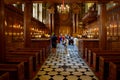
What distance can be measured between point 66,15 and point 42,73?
25.4 meters

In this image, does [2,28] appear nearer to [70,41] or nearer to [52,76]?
→ [52,76]

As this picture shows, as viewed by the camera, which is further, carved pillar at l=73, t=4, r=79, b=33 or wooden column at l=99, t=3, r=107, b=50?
carved pillar at l=73, t=4, r=79, b=33

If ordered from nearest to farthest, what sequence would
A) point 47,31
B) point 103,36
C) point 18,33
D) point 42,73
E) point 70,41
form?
point 42,73 < point 103,36 < point 18,33 < point 70,41 < point 47,31

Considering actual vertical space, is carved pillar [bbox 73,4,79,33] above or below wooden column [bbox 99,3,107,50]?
above

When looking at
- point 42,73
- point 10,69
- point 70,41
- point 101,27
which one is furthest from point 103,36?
point 70,41

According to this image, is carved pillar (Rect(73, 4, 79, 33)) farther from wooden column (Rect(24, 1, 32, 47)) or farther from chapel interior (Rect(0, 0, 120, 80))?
wooden column (Rect(24, 1, 32, 47))

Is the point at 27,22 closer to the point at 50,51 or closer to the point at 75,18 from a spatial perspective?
the point at 50,51

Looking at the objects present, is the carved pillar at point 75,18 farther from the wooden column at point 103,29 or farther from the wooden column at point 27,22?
the wooden column at point 27,22

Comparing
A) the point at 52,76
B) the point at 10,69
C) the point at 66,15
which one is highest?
the point at 66,15

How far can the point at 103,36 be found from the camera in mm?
9875

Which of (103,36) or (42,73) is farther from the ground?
(103,36)

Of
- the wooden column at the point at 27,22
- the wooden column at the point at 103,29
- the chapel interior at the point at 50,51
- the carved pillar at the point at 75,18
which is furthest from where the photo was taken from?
the carved pillar at the point at 75,18

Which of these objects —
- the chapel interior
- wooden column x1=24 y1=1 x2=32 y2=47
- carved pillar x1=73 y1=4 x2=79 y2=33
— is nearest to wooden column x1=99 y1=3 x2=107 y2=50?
the chapel interior

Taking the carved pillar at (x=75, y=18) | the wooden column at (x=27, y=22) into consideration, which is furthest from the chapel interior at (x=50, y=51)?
the carved pillar at (x=75, y=18)
